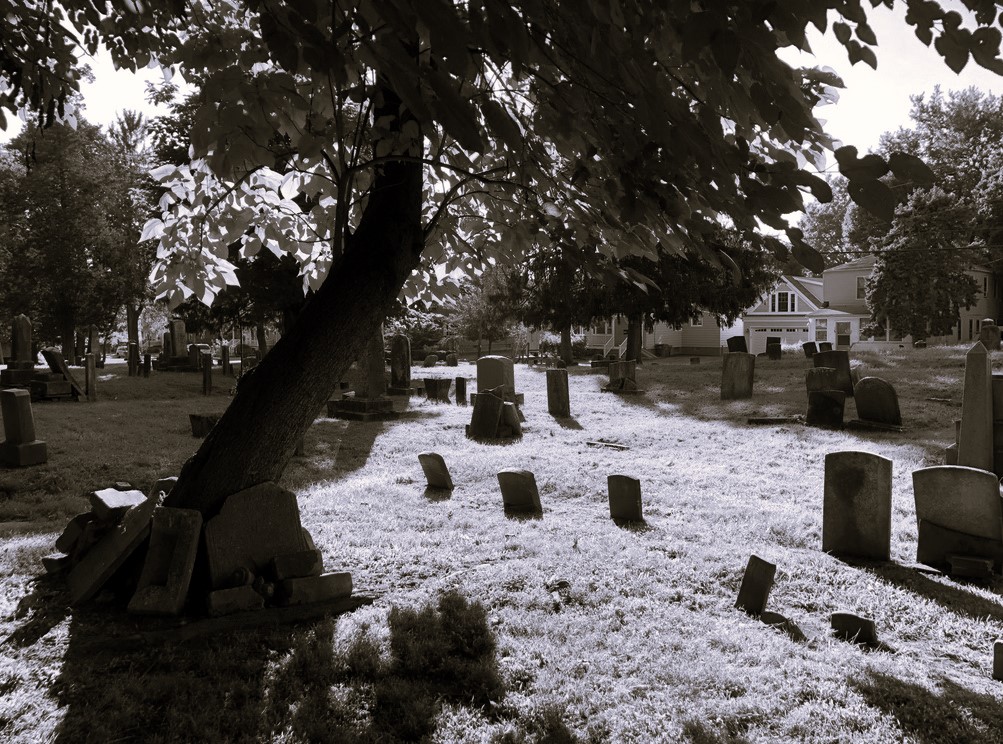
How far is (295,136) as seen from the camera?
4117mm

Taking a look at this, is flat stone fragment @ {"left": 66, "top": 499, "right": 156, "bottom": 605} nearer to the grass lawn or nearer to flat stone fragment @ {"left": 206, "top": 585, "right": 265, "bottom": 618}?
the grass lawn

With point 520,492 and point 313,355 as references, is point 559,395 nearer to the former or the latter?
point 520,492

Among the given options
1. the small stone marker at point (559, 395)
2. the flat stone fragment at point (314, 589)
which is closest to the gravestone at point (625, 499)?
the flat stone fragment at point (314, 589)

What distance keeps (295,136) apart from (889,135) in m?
58.6

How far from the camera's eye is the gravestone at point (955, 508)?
6066mm

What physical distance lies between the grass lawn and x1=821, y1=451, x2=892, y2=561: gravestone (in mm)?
243

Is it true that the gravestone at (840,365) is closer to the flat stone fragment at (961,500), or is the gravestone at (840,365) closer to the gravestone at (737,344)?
the gravestone at (737,344)

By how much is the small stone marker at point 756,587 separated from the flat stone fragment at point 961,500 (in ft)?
7.74

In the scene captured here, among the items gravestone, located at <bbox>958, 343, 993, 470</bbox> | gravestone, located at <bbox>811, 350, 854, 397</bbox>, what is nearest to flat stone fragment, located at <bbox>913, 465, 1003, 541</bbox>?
gravestone, located at <bbox>958, 343, 993, 470</bbox>

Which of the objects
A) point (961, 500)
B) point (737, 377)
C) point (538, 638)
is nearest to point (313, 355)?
point (538, 638)

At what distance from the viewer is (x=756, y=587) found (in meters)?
5.03

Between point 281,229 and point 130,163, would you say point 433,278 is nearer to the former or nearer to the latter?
point 281,229

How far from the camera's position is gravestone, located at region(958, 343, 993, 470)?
26.8ft

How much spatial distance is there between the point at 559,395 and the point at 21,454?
10.9 m
